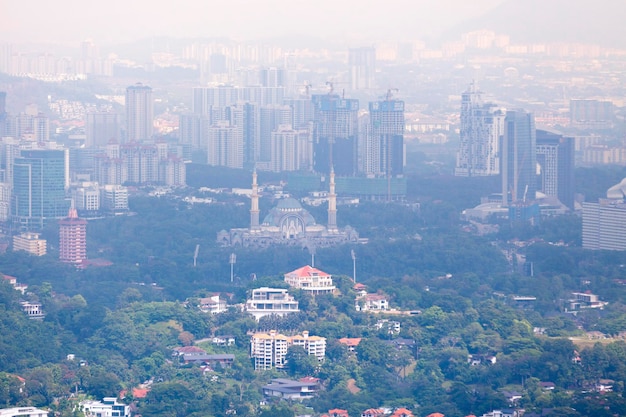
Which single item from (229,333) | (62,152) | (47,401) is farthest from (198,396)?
(62,152)

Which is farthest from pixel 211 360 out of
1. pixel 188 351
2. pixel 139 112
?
pixel 139 112

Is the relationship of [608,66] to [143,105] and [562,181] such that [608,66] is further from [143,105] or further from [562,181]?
[143,105]

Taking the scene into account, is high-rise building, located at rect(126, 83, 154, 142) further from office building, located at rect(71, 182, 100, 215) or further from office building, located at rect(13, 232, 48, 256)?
office building, located at rect(13, 232, 48, 256)

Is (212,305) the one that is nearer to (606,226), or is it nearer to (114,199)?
(606,226)

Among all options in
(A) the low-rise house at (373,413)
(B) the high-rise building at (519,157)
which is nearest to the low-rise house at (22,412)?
(A) the low-rise house at (373,413)

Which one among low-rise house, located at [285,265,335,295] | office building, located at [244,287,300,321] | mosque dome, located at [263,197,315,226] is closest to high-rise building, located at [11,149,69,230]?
mosque dome, located at [263,197,315,226]

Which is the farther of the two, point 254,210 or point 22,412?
point 254,210
